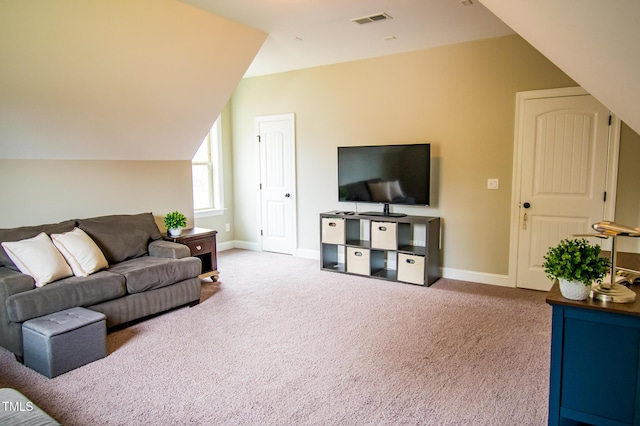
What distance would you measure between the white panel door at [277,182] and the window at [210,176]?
0.71 m

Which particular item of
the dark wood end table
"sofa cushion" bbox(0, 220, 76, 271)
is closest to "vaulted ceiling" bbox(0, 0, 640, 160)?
"sofa cushion" bbox(0, 220, 76, 271)

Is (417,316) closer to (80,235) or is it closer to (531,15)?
(531,15)

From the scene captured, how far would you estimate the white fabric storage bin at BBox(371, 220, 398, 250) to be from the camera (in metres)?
4.99

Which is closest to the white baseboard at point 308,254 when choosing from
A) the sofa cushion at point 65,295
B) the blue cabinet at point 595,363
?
the sofa cushion at point 65,295

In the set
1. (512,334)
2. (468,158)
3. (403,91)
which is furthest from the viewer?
(403,91)

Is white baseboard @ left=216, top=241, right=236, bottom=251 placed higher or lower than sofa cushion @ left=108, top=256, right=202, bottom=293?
lower

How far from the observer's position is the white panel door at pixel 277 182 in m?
6.32

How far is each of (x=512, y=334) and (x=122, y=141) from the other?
4.20m

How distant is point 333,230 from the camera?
5445 mm

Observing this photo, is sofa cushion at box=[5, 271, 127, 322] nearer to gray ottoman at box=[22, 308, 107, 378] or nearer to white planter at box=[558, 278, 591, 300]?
gray ottoman at box=[22, 308, 107, 378]

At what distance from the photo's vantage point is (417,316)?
3.92 metres

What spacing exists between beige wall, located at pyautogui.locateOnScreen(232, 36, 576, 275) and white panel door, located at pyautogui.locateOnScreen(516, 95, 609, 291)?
0.19 m

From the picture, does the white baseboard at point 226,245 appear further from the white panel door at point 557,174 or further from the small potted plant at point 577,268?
the small potted plant at point 577,268

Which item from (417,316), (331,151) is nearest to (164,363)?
(417,316)
